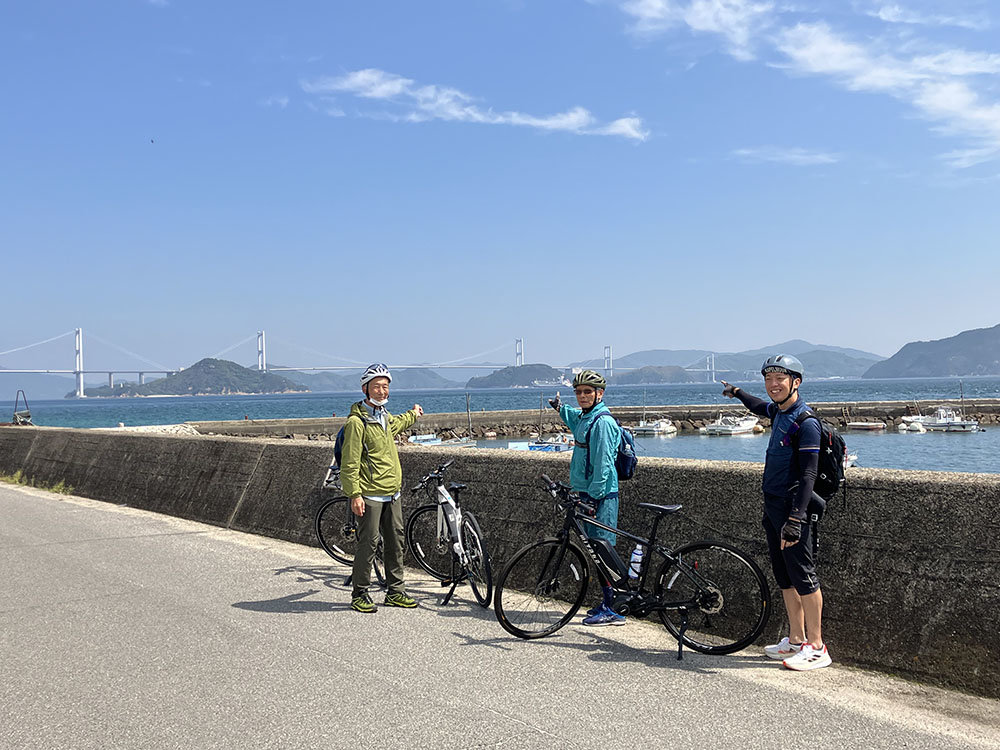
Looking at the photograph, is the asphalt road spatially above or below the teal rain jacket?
below

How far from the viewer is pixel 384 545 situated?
24.0ft

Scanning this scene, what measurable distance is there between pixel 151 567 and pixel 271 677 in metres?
3.89

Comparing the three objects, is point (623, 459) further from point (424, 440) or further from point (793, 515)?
point (424, 440)

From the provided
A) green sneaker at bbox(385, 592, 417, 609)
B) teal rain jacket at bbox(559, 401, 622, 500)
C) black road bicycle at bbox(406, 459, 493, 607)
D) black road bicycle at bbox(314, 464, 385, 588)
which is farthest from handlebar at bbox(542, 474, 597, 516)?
black road bicycle at bbox(314, 464, 385, 588)

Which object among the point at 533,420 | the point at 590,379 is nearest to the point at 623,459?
the point at 590,379

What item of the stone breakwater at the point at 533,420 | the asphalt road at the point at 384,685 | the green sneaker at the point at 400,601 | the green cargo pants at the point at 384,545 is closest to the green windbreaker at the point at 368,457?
the green cargo pants at the point at 384,545

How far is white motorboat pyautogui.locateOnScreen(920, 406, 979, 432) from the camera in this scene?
70.4 meters

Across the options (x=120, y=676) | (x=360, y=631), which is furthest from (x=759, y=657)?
(x=120, y=676)

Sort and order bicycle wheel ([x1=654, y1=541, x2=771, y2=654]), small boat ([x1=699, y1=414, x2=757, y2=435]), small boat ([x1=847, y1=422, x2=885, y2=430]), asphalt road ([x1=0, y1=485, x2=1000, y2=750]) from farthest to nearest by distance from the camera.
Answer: small boat ([x1=847, y1=422, x2=885, y2=430])
small boat ([x1=699, y1=414, x2=757, y2=435])
bicycle wheel ([x1=654, y1=541, x2=771, y2=654])
asphalt road ([x1=0, y1=485, x2=1000, y2=750])

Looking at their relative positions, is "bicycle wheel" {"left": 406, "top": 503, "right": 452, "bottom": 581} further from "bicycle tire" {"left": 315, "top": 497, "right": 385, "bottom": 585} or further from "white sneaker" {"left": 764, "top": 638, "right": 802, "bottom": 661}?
"white sneaker" {"left": 764, "top": 638, "right": 802, "bottom": 661}

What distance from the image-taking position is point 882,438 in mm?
68750

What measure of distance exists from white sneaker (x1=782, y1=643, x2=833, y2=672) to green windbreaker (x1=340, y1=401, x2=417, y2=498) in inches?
130

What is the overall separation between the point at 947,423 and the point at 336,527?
236ft

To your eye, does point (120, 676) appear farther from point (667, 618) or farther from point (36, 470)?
point (36, 470)
